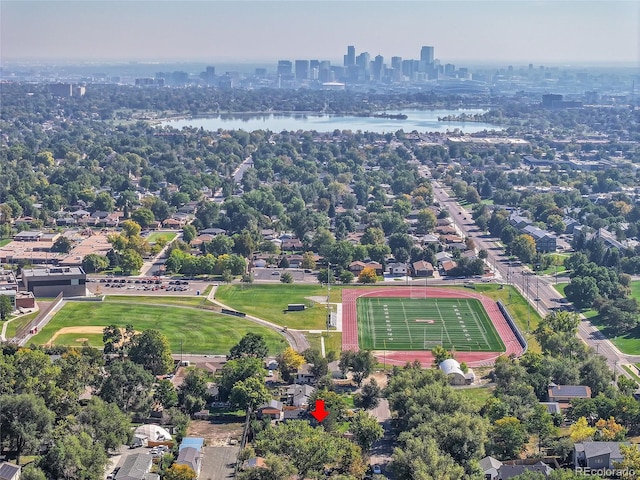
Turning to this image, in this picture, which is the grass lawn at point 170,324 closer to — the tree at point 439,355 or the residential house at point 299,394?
the residential house at point 299,394

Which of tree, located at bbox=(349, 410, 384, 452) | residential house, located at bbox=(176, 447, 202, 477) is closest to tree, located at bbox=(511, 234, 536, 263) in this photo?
tree, located at bbox=(349, 410, 384, 452)

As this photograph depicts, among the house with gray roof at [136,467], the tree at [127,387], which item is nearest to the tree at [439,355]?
the tree at [127,387]

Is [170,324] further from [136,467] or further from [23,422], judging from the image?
[136,467]

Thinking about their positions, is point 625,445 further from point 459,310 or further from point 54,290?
point 54,290

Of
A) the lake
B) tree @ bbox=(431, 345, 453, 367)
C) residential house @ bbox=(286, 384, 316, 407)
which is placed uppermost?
tree @ bbox=(431, 345, 453, 367)

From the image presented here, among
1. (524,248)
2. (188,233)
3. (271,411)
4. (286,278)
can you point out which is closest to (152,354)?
(271,411)

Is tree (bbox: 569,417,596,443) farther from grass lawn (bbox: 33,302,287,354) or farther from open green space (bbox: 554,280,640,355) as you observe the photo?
grass lawn (bbox: 33,302,287,354)
